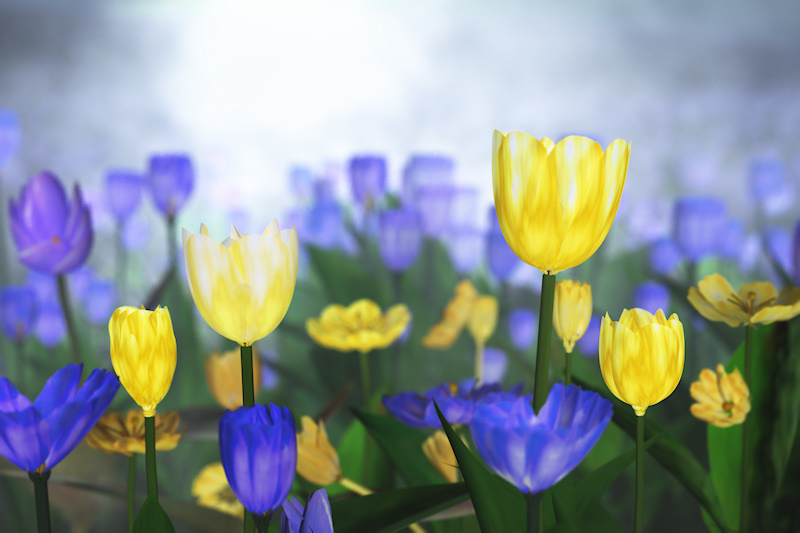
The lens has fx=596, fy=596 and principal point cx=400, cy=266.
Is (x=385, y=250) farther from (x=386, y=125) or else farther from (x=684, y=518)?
(x=684, y=518)

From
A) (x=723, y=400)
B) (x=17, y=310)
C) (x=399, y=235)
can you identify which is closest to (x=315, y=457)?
(x=723, y=400)

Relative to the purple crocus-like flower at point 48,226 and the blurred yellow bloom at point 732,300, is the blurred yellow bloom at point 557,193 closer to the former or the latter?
the blurred yellow bloom at point 732,300

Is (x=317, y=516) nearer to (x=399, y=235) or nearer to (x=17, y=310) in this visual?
(x=399, y=235)

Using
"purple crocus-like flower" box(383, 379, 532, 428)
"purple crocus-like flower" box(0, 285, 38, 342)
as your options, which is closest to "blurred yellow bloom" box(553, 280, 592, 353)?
"purple crocus-like flower" box(383, 379, 532, 428)

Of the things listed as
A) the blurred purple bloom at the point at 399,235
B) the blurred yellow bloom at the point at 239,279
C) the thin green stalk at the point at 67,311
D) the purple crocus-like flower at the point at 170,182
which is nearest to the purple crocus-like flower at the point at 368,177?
the blurred purple bloom at the point at 399,235

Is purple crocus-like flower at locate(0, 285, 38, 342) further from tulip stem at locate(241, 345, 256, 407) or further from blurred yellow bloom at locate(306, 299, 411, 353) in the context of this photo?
tulip stem at locate(241, 345, 256, 407)

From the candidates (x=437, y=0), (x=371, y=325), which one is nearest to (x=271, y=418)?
(x=371, y=325)
